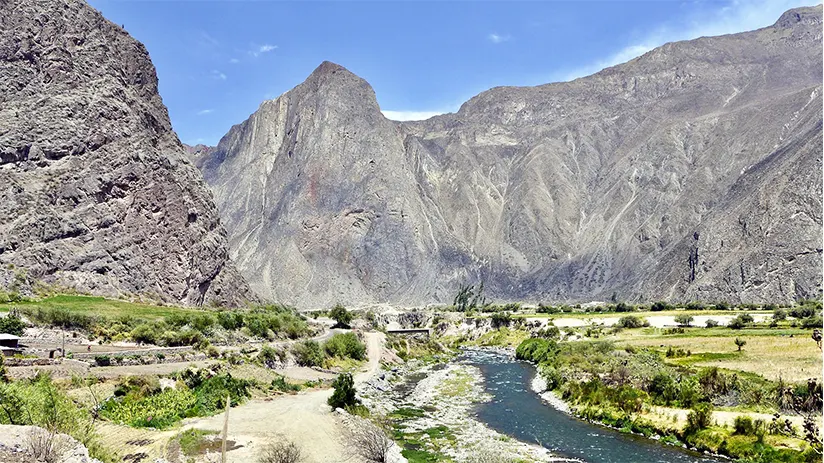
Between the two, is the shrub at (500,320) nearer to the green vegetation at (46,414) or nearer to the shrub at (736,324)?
the shrub at (736,324)

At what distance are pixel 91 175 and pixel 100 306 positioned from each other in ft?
86.8

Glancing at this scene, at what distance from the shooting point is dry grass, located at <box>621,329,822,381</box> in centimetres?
4056

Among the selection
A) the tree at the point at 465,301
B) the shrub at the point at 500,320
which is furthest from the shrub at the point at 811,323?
the tree at the point at 465,301

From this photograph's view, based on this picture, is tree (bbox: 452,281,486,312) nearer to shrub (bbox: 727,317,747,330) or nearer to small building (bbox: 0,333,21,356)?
shrub (bbox: 727,317,747,330)

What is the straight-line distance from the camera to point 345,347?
60812 mm

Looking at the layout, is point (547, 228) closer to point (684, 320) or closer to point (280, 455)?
point (684, 320)

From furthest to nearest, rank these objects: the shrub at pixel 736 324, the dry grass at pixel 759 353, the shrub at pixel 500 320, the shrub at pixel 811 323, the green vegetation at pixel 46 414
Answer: the shrub at pixel 500 320 → the shrub at pixel 736 324 → the shrub at pixel 811 323 → the dry grass at pixel 759 353 → the green vegetation at pixel 46 414

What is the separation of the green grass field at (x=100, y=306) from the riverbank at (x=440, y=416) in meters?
28.0

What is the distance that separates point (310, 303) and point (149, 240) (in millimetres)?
77067

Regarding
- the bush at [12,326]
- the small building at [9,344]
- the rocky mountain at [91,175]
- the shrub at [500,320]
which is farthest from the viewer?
the shrub at [500,320]

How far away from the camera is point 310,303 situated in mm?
158625

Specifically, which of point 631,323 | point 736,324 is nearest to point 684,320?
point 631,323

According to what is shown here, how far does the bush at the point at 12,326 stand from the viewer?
4125 centimetres

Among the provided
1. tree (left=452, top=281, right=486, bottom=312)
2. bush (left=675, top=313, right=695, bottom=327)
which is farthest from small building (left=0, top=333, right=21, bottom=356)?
tree (left=452, top=281, right=486, bottom=312)
